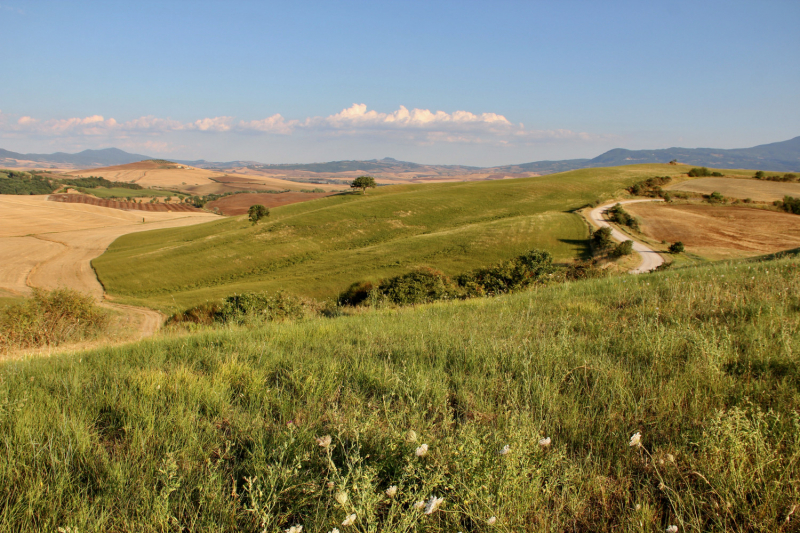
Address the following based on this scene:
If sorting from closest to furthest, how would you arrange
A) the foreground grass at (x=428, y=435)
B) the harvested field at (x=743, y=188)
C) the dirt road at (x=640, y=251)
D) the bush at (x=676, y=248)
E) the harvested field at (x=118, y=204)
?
the foreground grass at (x=428, y=435) < the dirt road at (x=640, y=251) < the bush at (x=676, y=248) < the harvested field at (x=743, y=188) < the harvested field at (x=118, y=204)

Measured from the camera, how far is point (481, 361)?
4.20m

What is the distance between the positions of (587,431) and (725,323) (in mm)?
3556

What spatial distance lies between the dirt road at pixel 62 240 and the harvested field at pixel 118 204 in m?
4.47

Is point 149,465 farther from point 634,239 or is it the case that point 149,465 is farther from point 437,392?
point 634,239

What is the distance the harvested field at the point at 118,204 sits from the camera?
106637 millimetres

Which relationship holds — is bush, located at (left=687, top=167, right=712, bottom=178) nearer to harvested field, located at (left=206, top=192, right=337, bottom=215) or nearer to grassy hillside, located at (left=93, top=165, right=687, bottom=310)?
Result: grassy hillside, located at (left=93, top=165, right=687, bottom=310)

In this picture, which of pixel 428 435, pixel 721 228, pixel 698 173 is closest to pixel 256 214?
pixel 721 228

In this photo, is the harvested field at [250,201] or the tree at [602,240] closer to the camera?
the tree at [602,240]

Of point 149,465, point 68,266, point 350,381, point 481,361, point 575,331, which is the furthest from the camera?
point 68,266

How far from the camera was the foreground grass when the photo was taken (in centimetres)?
210

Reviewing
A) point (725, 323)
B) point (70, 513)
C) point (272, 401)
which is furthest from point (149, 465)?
point (725, 323)

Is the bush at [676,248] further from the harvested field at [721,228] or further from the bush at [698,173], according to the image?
the bush at [698,173]

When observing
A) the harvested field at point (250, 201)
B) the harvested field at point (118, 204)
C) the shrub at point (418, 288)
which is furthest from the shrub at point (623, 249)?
the harvested field at point (118, 204)

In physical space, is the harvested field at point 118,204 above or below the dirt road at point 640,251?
above
